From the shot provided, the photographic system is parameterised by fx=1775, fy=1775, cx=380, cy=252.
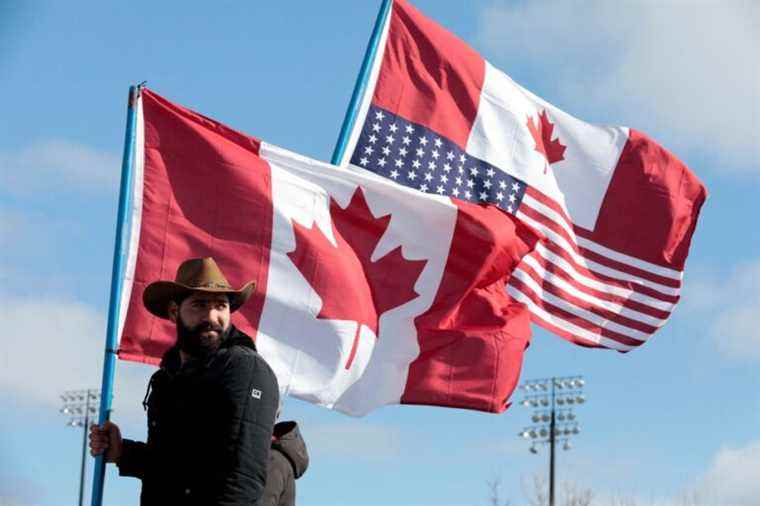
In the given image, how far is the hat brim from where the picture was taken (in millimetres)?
6855

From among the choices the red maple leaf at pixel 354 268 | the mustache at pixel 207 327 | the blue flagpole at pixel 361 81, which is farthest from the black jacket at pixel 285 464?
the blue flagpole at pixel 361 81

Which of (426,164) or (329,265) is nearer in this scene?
(329,265)

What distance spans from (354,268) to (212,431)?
494cm

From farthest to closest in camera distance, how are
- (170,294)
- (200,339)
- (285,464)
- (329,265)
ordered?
1. (329,265)
2. (285,464)
3. (170,294)
4. (200,339)

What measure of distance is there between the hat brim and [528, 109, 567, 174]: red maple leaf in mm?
7894

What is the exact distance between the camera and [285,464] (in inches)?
293

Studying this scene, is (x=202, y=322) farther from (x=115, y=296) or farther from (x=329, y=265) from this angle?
(x=329, y=265)

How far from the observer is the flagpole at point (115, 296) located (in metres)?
7.95

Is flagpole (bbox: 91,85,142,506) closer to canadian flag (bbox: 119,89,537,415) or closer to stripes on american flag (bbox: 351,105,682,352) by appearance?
canadian flag (bbox: 119,89,537,415)

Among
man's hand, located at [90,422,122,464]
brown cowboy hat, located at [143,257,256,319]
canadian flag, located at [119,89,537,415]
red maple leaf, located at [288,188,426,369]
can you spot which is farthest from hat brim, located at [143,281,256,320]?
red maple leaf, located at [288,188,426,369]

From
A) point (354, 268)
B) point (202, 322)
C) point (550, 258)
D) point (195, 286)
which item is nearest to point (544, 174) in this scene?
point (550, 258)

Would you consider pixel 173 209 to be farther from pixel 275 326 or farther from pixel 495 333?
pixel 495 333

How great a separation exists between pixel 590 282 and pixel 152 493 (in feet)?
27.7

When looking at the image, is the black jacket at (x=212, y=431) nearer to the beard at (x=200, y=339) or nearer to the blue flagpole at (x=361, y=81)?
the beard at (x=200, y=339)
